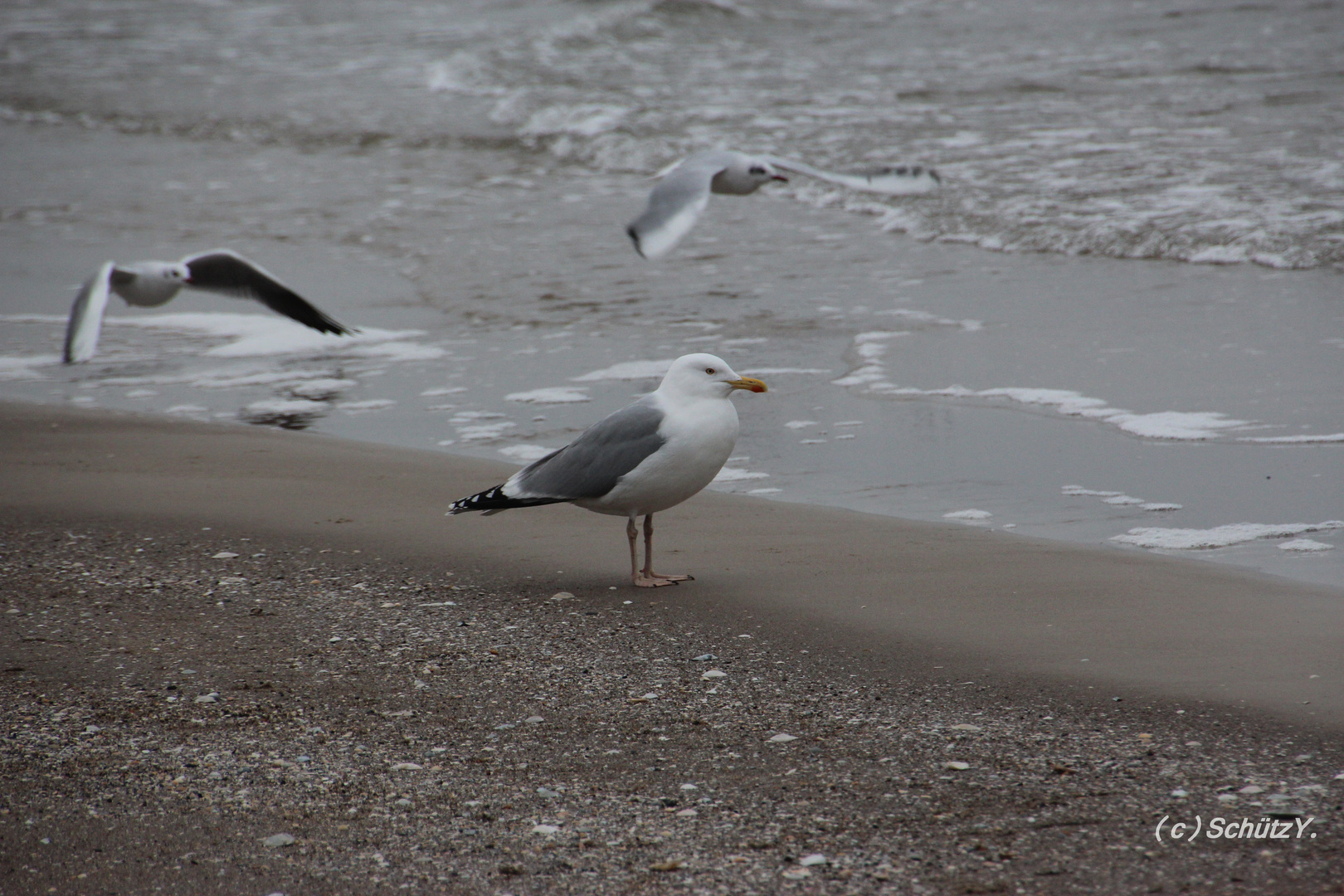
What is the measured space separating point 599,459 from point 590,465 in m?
0.04

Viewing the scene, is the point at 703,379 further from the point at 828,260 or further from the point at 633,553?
the point at 828,260

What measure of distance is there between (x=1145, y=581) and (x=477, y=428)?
11.0 feet

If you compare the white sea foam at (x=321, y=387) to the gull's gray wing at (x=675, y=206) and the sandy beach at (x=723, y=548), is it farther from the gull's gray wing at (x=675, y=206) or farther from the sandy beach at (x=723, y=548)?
the gull's gray wing at (x=675, y=206)

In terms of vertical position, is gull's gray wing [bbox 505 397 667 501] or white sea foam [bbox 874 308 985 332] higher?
white sea foam [bbox 874 308 985 332]

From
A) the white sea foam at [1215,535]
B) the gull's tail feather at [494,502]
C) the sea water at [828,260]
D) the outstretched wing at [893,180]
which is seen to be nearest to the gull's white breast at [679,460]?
the gull's tail feather at [494,502]

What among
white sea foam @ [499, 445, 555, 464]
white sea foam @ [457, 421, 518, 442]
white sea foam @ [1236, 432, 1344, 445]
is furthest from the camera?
white sea foam @ [457, 421, 518, 442]

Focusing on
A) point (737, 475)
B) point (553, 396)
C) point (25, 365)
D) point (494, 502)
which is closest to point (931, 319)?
point (553, 396)

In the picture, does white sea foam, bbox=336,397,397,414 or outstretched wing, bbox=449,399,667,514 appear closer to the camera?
outstretched wing, bbox=449,399,667,514

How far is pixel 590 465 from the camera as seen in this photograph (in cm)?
439

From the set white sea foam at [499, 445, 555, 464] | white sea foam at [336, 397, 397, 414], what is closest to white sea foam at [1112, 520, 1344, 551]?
white sea foam at [499, 445, 555, 464]

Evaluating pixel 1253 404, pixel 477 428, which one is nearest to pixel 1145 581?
pixel 1253 404

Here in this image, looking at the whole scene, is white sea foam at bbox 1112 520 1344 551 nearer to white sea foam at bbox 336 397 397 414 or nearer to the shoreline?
the shoreline

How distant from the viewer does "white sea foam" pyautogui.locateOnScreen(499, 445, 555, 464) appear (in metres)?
6.01

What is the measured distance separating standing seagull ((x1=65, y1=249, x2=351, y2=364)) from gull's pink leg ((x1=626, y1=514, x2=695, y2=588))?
13.6 feet
